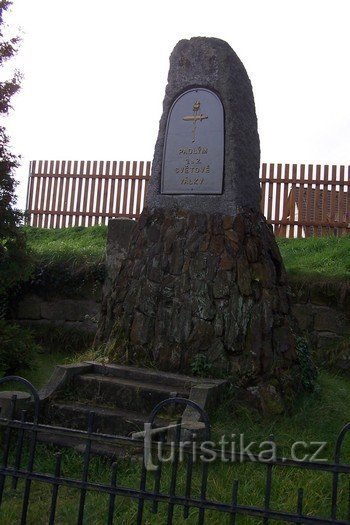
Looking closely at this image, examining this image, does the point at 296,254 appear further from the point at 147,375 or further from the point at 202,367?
the point at 147,375

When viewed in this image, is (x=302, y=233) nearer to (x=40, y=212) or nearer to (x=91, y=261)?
(x=91, y=261)

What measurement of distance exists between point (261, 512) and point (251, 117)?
4097 millimetres

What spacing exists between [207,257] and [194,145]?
3.76 ft

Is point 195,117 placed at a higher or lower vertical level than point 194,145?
higher

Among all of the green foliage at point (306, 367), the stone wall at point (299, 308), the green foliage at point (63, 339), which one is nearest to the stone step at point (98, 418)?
the green foliage at point (306, 367)

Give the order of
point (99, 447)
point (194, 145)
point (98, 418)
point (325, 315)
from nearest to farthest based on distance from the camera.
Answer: point (99, 447) < point (98, 418) < point (194, 145) < point (325, 315)

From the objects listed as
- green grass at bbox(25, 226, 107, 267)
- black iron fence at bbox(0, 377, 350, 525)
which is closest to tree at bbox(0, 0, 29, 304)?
green grass at bbox(25, 226, 107, 267)

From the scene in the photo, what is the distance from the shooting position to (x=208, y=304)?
5.04 metres

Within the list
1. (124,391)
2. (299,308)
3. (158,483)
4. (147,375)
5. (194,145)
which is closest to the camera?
(158,483)

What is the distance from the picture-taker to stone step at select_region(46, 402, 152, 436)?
4293 millimetres

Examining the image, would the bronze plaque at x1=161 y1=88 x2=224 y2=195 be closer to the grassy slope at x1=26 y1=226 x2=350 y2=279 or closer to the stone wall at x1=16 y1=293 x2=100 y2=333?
the grassy slope at x1=26 y1=226 x2=350 y2=279

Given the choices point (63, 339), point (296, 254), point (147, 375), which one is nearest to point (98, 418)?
point (147, 375)

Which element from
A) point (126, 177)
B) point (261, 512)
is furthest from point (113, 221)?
point (261, 512)

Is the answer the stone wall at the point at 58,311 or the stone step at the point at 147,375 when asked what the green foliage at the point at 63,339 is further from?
the stone step at the point at 147,375
